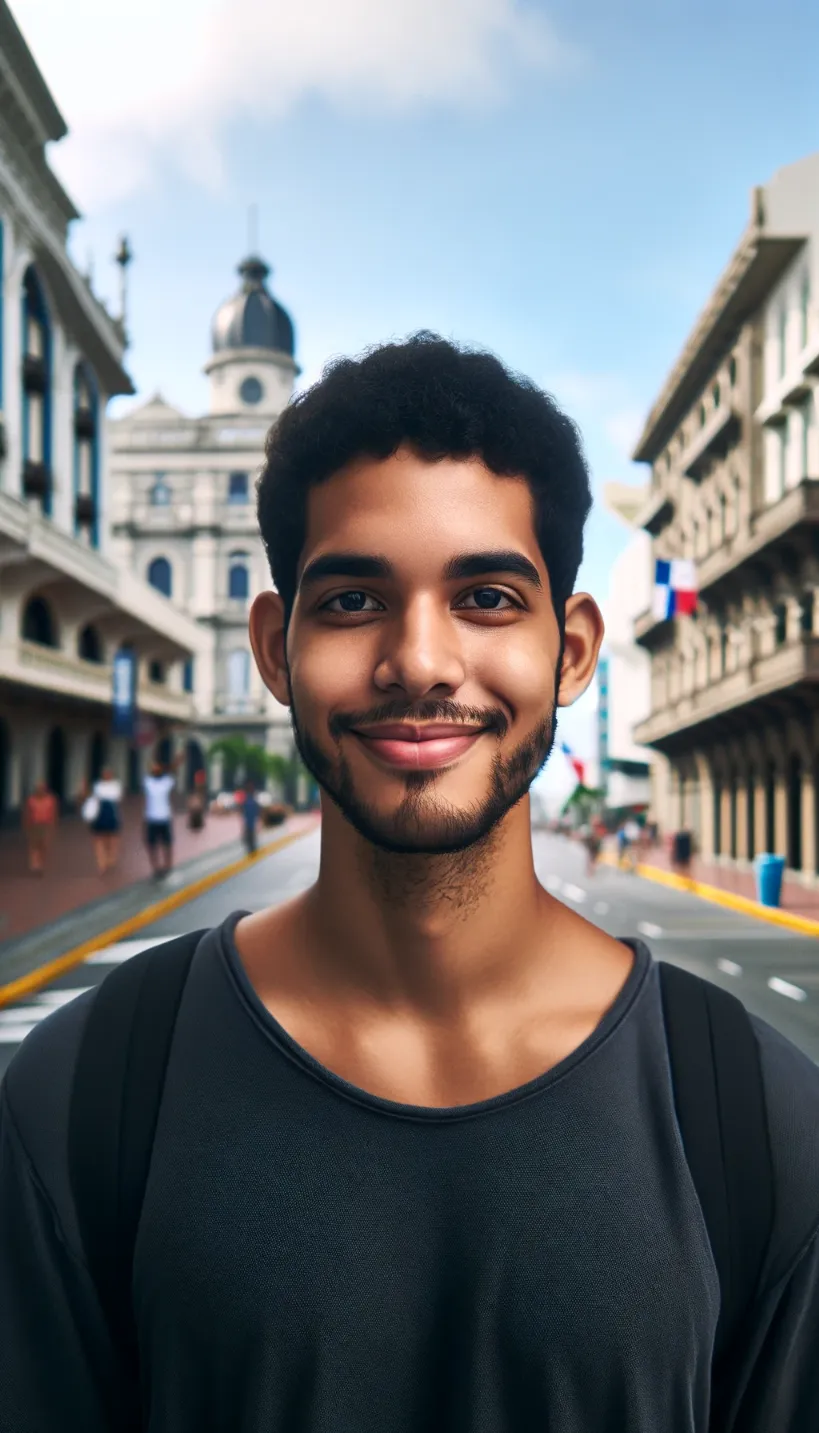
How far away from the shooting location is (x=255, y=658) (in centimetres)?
179

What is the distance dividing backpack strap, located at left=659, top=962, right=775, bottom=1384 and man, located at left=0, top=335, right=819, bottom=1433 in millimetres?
21

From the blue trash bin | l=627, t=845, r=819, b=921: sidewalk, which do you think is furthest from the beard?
the blue trash bin

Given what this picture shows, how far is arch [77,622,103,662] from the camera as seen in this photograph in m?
37.5

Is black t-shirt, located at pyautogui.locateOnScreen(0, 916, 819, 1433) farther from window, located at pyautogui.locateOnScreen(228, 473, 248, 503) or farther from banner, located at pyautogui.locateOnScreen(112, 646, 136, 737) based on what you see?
window, located at pyautogui.locateOnScreen(228, 473, 248, 503)

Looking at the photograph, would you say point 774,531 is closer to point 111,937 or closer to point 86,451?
point 111,937

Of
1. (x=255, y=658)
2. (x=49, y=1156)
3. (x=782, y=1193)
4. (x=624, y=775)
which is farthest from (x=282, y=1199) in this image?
(x=624, y=775)

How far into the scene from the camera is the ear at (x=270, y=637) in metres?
1.77

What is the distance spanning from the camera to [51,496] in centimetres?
3031

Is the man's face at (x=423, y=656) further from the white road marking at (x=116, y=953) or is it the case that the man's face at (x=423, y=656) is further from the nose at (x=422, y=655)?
the white road marking at (x=116, y=953)

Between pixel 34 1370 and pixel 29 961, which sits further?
pixel 29 961

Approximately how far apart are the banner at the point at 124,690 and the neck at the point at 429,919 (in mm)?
25501

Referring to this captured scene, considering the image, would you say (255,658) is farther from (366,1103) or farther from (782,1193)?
(782,1193)

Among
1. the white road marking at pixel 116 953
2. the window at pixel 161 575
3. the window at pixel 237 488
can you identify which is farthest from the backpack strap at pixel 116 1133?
the window at pixel 161 575

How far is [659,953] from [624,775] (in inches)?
2006
